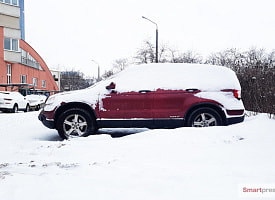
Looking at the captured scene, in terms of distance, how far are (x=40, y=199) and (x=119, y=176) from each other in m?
0.81

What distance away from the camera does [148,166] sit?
2.72 metres

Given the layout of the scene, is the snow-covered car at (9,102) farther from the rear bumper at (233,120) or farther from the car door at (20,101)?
the rear bumper at (233,120)

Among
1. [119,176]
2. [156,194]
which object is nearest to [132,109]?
[119,176]

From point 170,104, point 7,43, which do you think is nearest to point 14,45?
point 7,43

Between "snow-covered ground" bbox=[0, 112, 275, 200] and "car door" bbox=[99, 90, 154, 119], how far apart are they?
0.80 m

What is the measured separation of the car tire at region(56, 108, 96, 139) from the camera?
4887mm

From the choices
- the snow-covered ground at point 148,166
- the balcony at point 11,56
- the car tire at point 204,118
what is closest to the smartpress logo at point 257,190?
the snow-covered ground at point 148,166

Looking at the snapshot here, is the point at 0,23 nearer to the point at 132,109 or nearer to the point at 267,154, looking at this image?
the point at 132,109

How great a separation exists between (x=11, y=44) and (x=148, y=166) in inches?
1069

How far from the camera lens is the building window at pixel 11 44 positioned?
24.5 metres

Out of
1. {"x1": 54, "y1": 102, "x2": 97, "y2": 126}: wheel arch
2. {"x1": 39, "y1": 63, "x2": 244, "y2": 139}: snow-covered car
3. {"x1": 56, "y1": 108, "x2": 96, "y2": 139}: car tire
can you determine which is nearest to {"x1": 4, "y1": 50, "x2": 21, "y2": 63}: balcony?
{"x1": 39, "y1": 63, "x2": 244, "y2": 139}: snow-covered car

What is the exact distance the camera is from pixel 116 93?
4961mm

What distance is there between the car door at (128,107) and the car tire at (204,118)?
2.94 ft

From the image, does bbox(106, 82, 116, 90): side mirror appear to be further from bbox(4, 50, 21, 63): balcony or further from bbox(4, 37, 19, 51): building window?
bbox(4, 37, 19, 51): building window
